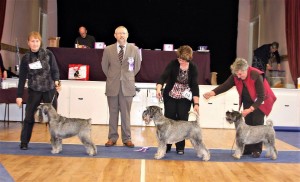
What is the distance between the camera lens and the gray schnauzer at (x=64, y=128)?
5.41m

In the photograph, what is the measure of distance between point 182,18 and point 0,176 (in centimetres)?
1127

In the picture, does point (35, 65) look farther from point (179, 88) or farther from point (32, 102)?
point (179, 88)

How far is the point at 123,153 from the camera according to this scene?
5691mm

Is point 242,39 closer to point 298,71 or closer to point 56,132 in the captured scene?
point 298,71

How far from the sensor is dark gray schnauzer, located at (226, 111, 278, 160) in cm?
553

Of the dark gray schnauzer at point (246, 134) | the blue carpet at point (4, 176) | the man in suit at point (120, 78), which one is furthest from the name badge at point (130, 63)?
the blue carpet at point (4, 176)

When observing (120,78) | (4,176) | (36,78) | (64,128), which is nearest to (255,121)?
(120,78)

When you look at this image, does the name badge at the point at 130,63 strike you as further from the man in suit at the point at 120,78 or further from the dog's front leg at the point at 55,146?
the dog's front leg at the point at 55,146

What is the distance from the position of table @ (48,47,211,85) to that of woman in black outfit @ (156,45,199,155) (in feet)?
12.8

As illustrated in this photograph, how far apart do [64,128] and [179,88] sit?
1.37 metres

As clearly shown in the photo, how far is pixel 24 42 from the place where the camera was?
12.9 m

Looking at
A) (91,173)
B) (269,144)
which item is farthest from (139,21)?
(91,173)

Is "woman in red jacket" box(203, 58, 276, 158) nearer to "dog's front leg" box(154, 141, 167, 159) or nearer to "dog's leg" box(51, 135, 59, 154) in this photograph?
"dog's front leg" box(154, 141, 167, 159)

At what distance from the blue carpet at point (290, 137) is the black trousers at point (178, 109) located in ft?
7.16
